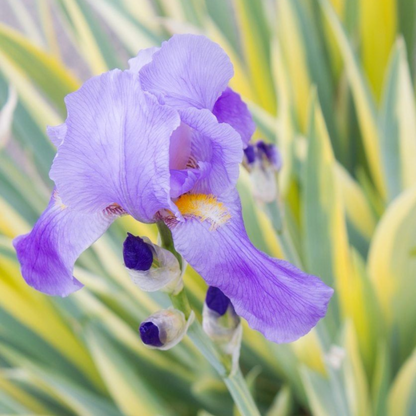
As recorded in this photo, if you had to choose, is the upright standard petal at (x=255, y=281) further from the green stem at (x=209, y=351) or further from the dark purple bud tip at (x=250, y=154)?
the dark purple bud tip at (x=250, y=154)

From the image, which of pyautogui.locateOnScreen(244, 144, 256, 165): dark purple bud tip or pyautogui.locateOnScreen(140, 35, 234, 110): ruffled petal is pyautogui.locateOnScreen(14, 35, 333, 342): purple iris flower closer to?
pyautogui.locateOnScreen(140, 35, 234, 110): ruffled petal

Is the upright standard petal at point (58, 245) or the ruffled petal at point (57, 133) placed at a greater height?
the ruffled petal at point (57, 133)

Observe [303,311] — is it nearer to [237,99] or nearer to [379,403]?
[237,99]

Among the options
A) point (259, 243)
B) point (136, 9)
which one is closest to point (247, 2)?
point (136, 9)

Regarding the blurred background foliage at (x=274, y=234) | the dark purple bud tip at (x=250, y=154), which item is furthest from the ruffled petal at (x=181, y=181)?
the blurred background foliage at (x=274, y=234)

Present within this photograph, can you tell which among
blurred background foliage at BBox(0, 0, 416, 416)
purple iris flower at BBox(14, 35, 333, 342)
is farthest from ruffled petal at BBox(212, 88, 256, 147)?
blurred background foliage at BBox(0, 0, 416, 416)

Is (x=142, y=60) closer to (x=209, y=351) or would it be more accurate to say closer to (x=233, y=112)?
(x=233, y=112)
